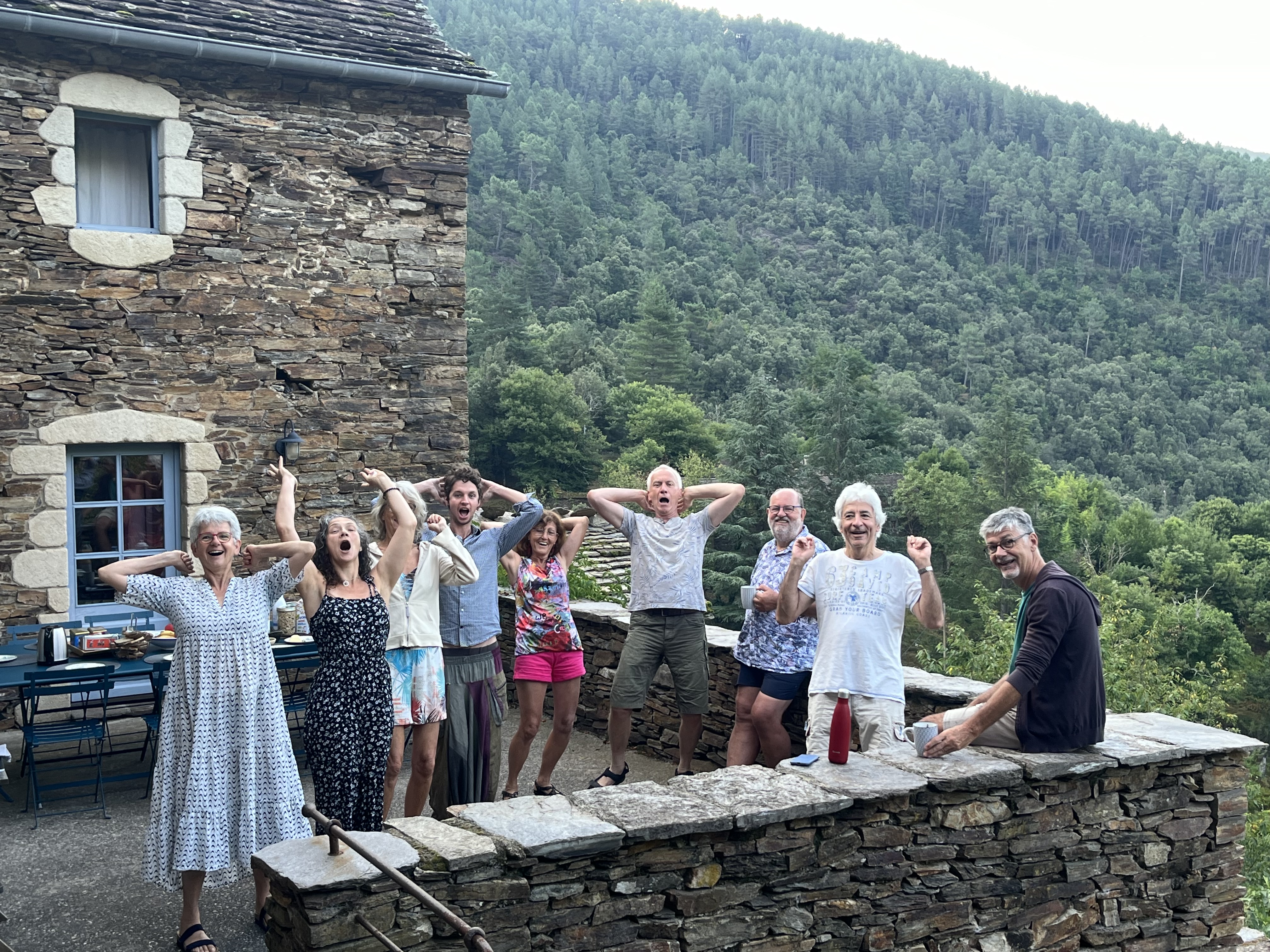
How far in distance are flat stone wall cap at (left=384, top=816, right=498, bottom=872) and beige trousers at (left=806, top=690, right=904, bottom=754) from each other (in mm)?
1630

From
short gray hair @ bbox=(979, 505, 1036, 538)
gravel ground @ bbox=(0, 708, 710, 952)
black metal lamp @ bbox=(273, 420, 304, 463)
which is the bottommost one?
gravel ground @ bbox=(0, 708, 710, 952)

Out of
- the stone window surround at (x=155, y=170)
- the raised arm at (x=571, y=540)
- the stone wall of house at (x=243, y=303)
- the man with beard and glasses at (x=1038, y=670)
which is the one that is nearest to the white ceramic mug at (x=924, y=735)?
the man with beard and glasses at (x=1038, y=670)

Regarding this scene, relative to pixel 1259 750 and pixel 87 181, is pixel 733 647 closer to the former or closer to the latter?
pixel 1259 750

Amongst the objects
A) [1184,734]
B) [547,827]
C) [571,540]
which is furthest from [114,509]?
[1184,734]

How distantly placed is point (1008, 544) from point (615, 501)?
205cm

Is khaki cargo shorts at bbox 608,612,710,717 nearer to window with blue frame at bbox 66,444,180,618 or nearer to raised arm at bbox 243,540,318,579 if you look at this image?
raised arm at bbox 243,540,318,579

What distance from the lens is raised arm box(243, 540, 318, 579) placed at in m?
4.12

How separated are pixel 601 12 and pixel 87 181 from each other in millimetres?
133319

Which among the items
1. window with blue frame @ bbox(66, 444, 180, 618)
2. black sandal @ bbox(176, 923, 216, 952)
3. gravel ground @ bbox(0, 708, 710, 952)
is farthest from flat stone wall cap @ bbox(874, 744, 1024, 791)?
window with blue frame @ bbox(66, 444, 180, 618)

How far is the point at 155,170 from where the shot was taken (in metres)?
7.59

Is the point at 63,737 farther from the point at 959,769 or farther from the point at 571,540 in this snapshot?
the point at 959,769

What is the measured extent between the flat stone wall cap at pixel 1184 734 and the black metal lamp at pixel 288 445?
5.62 metres

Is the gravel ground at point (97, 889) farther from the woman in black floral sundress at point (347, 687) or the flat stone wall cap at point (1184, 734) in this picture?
the flat stone wall cap at point (1184, 734)

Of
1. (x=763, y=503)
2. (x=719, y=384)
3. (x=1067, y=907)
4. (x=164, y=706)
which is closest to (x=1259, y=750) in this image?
(x=1067, y=907)
